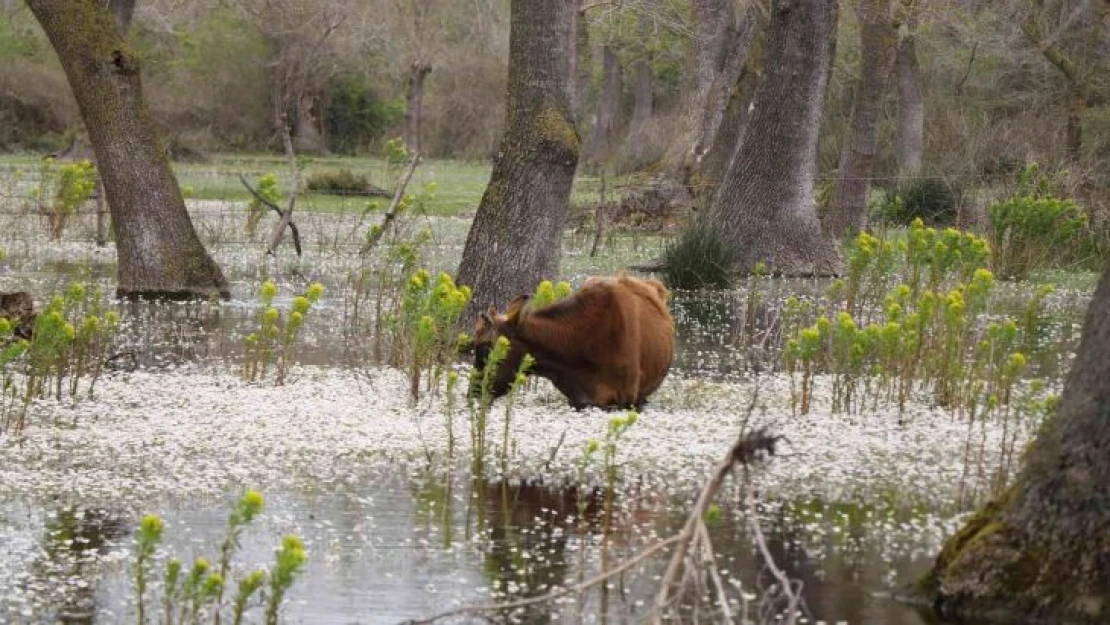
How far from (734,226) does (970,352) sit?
7.97 meters

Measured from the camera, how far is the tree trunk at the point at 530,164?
605 inches

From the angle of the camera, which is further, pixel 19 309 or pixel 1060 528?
pixel 19 309

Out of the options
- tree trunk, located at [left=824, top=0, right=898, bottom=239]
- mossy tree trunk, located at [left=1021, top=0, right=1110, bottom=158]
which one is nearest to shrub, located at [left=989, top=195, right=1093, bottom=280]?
tree trunk, located at [left=824, top=0, right=898, bottom=239]

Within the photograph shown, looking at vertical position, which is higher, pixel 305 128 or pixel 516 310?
pixel 305 128

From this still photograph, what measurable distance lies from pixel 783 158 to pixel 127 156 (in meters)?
9.14

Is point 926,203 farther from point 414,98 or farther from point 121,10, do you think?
point 414,98

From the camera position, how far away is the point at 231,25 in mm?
63219

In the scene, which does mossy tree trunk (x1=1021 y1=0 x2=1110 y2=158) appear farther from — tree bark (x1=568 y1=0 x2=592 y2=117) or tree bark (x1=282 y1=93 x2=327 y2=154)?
tree bark (x1=282 y1=93 x2=327 y2=154)

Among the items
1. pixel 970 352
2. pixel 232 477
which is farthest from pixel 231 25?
pixel 232 477

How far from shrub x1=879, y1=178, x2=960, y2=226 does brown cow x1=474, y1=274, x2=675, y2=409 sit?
698 inches

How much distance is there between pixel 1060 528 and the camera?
717cm

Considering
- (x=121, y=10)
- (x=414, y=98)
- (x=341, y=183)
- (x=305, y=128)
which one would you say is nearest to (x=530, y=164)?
(x=121, y=10)

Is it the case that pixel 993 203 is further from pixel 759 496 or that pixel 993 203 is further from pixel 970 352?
pixel 759 496

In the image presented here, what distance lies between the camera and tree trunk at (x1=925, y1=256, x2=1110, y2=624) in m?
7.07
